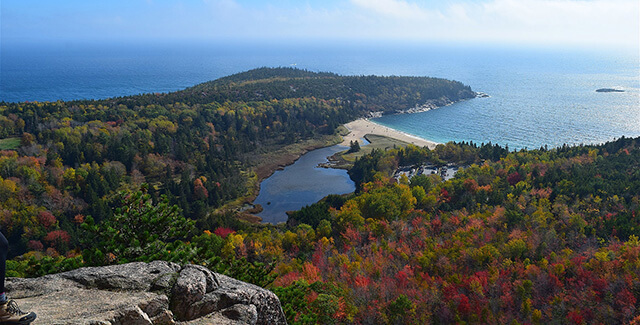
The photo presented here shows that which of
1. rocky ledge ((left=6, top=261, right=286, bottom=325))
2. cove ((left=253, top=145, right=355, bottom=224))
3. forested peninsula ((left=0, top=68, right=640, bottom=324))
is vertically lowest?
cove ((left=253, top=145, right=355, bottom=224))

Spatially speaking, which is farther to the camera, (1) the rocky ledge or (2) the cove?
(2) the cove

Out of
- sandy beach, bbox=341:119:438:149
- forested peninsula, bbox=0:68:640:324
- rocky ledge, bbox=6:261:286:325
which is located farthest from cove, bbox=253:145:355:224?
rocky ledge, bbox=6:261:286:325

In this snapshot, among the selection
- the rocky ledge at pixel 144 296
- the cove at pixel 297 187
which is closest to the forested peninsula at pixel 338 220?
the cove at pixel 297 187

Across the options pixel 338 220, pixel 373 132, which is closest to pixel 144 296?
pixel 338 220

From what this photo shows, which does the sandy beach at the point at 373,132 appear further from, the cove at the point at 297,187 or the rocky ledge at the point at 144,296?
the rocky ledge at the point at 144,296

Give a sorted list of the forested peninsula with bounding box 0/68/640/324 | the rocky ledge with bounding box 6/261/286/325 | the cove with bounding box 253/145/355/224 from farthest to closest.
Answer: the cove with bounding box 253/145/355/224, the forested peninsula with bounding box 0/68/640/324, the rocky ledge with bounding box 6/261/286/325

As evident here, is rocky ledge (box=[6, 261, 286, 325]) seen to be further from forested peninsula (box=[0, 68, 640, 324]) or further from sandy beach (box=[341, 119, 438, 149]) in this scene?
sandy beach (box=[341, 119, 438, 149])

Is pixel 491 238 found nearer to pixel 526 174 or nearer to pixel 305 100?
pixel 526 174
